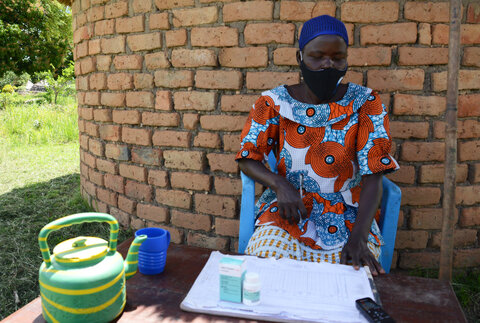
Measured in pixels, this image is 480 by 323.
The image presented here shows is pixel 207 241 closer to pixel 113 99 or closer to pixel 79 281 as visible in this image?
pixel 113 99

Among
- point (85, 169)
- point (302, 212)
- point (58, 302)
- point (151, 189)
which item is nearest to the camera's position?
point (58, 302)

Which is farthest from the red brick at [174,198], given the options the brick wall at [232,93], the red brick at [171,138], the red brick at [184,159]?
the red brick at [171,138]

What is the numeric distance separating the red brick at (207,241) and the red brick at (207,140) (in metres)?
0.60

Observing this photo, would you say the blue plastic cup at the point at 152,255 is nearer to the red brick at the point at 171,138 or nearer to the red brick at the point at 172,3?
the red brick at the point at 171,138

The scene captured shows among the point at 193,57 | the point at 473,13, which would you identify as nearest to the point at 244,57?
the point at 193,57

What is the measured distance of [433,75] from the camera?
6.96 feet

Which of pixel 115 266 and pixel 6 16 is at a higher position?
pixel 6 16

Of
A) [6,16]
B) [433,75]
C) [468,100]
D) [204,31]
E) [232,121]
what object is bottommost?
[232,121]

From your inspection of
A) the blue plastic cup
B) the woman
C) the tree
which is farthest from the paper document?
the tree

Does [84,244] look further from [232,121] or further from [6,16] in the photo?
[6,16]

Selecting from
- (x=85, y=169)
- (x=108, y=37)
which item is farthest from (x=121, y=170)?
(x=108, y=37)

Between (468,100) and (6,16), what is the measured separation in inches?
563

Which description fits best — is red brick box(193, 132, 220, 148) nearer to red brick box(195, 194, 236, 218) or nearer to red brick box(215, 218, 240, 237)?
red brick box(195, 194, 236, 218)

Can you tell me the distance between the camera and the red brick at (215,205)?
241 cm
